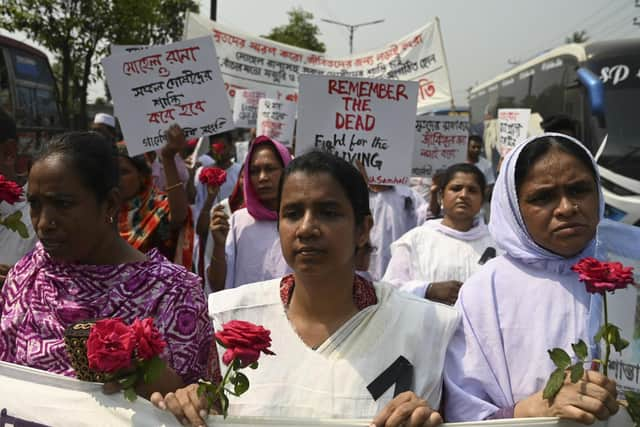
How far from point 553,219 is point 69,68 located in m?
17.5

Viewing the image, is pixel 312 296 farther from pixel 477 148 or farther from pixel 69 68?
pixel 69 68

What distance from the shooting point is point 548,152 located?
6.63 feet

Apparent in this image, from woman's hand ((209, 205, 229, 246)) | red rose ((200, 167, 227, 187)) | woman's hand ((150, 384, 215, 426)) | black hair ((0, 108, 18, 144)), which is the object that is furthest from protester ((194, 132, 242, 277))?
woman's hand ((150, 384, 215, 426))

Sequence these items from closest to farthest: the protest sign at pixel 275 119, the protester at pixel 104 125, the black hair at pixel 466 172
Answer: the black hair at pixel 466 172 → the protester at pixel 104 125 → the protest sign at pixel 275 119

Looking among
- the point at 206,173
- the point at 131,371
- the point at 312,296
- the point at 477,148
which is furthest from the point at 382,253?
the point at 477,148

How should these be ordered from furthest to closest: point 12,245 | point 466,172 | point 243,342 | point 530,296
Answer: point 466,172, point 12,245, point 530,296, point 243,342

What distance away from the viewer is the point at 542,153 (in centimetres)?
203

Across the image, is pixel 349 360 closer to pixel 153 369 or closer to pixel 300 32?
pixel 153 369

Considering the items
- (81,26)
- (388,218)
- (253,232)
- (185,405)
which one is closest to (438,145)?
(388,218)

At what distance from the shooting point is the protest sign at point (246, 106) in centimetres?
934

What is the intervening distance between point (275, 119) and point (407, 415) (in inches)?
289

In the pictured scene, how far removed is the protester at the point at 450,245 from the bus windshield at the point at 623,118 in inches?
184

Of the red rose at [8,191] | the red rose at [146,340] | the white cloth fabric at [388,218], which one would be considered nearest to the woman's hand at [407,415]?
the red rose at [146,340]

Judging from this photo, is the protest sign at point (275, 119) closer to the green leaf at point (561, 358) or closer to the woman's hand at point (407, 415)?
the woman's hand at point (407, 415)
